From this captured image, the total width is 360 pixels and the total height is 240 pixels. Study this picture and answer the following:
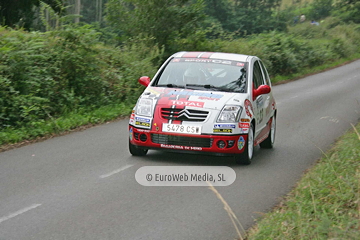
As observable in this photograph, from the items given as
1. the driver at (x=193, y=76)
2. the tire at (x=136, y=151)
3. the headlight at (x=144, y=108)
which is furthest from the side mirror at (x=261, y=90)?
the tire at (x=136, y=151)

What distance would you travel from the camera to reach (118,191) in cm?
755

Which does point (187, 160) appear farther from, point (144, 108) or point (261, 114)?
point (261, 114)

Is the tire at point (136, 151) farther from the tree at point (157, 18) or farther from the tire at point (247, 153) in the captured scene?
the tree at point (157, 18)

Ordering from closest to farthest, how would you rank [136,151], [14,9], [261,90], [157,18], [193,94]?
[193,94], [136,151], [261,90], [157,18], [14,9]

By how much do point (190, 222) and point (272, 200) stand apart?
1.64 metres

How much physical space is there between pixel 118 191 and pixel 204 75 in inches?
134

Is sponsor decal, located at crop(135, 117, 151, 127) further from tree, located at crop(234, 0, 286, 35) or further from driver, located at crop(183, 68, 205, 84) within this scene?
tree, located at crop(234, 0, 286, 35)

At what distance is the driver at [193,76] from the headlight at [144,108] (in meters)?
0.98

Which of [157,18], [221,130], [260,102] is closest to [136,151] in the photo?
[221,130]

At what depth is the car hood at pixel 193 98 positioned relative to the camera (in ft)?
30.1

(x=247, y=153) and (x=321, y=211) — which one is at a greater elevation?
(x=321, y=211)

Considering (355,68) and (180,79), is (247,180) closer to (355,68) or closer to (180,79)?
(180,79)

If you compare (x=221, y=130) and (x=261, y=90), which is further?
(x=261, y=90)

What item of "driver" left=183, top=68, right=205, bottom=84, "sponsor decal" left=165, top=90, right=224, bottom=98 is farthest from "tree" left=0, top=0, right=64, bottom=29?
"sponsor decal" left=165, top=90, right=224, bottom=98
